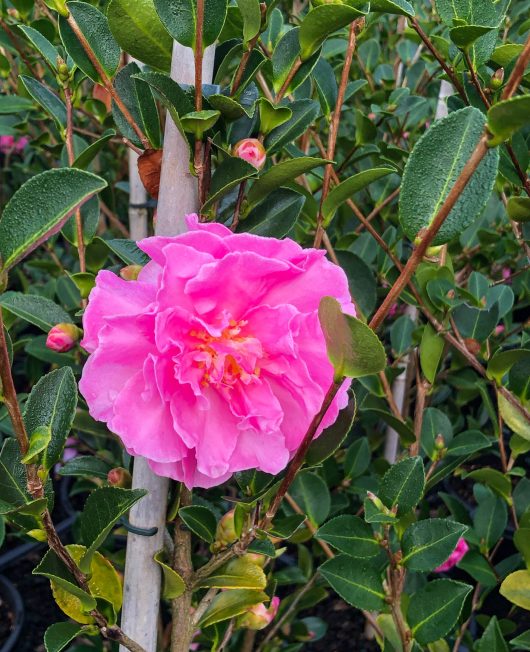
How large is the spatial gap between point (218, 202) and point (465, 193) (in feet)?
0.92

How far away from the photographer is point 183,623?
836mm

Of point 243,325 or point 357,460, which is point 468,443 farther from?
point 243,325

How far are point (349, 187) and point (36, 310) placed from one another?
1.32ft

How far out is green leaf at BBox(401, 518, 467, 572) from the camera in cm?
88

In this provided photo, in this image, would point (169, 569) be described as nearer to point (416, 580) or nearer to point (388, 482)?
point (388, 482)

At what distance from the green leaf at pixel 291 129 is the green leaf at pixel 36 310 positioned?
1.07ft

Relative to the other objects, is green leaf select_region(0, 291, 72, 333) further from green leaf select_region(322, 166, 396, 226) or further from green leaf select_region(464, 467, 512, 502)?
green leaf select_region(464, 467, 512, 502)

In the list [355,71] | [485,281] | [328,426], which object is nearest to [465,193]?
[328,426]

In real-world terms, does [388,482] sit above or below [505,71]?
below

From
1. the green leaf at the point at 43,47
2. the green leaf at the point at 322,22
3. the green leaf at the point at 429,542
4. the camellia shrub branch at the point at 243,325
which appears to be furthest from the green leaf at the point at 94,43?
the green leaf at the point at 429,542

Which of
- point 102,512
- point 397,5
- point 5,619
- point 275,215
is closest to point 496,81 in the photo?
point 397,5

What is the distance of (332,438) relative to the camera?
28.0 inches

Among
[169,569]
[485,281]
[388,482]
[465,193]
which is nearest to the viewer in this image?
[465,193]

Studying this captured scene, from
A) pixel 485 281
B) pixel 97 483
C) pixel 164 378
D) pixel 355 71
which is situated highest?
pixel 164 378
